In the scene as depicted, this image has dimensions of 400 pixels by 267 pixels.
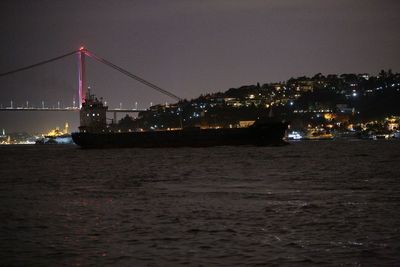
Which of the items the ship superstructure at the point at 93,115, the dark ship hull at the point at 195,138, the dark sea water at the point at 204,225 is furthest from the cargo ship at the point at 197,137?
the dark sea water at the point at 204,225

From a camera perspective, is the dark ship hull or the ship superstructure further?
the ship superstructure

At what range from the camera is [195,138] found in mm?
62594

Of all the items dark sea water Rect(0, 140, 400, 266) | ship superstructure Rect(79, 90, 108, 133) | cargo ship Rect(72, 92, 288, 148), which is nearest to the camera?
dark sea water Rect(0, 140, 400, 266)

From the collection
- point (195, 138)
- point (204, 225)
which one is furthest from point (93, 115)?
point (204, 225)

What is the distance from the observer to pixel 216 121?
111 m

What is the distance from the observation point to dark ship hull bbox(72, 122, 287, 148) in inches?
2361

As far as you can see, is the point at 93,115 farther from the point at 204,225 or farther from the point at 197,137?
the point at 204,225

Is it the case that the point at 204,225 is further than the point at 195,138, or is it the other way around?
the point at 195,138

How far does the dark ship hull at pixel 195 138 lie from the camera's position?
59969 mm

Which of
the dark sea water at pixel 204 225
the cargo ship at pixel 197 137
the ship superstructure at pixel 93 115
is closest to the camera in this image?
the dark sea water at pixel 204 225

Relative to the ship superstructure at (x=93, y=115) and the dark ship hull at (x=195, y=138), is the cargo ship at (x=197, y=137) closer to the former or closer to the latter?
the dark ship hull at (x=195, y=138)

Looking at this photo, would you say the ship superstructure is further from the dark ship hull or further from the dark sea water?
the dark sea water

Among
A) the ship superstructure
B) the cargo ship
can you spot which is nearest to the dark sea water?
the cargo ship

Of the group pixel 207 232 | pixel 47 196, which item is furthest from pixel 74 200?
pixel 207 232
